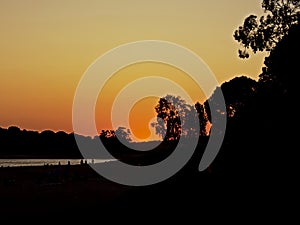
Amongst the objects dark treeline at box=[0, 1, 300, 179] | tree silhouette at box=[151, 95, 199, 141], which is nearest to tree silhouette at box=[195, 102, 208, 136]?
tree silhouette at box=[151, 95, 199, 141]

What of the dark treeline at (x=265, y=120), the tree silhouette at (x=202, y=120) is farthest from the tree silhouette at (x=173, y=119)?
the dark treeline at (x=265, y=120)

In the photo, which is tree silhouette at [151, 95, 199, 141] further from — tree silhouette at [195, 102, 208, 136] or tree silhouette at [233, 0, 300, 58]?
tree silhouette at [233, 0, 300, 58]

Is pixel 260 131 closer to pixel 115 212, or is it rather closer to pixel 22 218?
pixel 115 212

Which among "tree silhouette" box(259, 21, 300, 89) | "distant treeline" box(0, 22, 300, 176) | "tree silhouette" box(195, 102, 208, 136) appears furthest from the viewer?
→ "tree silhouette" box(195, 102, 208, 136)

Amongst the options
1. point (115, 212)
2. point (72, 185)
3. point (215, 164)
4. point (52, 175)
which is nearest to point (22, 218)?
point (115, 212)

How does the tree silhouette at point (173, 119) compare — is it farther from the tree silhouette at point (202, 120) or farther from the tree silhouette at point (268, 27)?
the tree silhouette at point (268, 27)

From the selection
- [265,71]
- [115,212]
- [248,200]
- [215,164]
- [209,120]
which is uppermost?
[209,120]

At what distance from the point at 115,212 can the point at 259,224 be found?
10091 mm

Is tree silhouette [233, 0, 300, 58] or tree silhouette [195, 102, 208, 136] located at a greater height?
tree silhouette [195, 102, 208, 136]

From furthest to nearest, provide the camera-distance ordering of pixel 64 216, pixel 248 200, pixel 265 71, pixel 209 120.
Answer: pixel 209 120, pixel 265 71, pixel 64 216, pixel 248 200

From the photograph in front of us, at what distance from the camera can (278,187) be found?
929 inches

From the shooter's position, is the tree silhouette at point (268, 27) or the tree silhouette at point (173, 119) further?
the tree silhouette at point (173, 119)

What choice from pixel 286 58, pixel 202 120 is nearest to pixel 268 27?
pixel 286 58

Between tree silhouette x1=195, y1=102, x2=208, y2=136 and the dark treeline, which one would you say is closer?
the dark treeline
